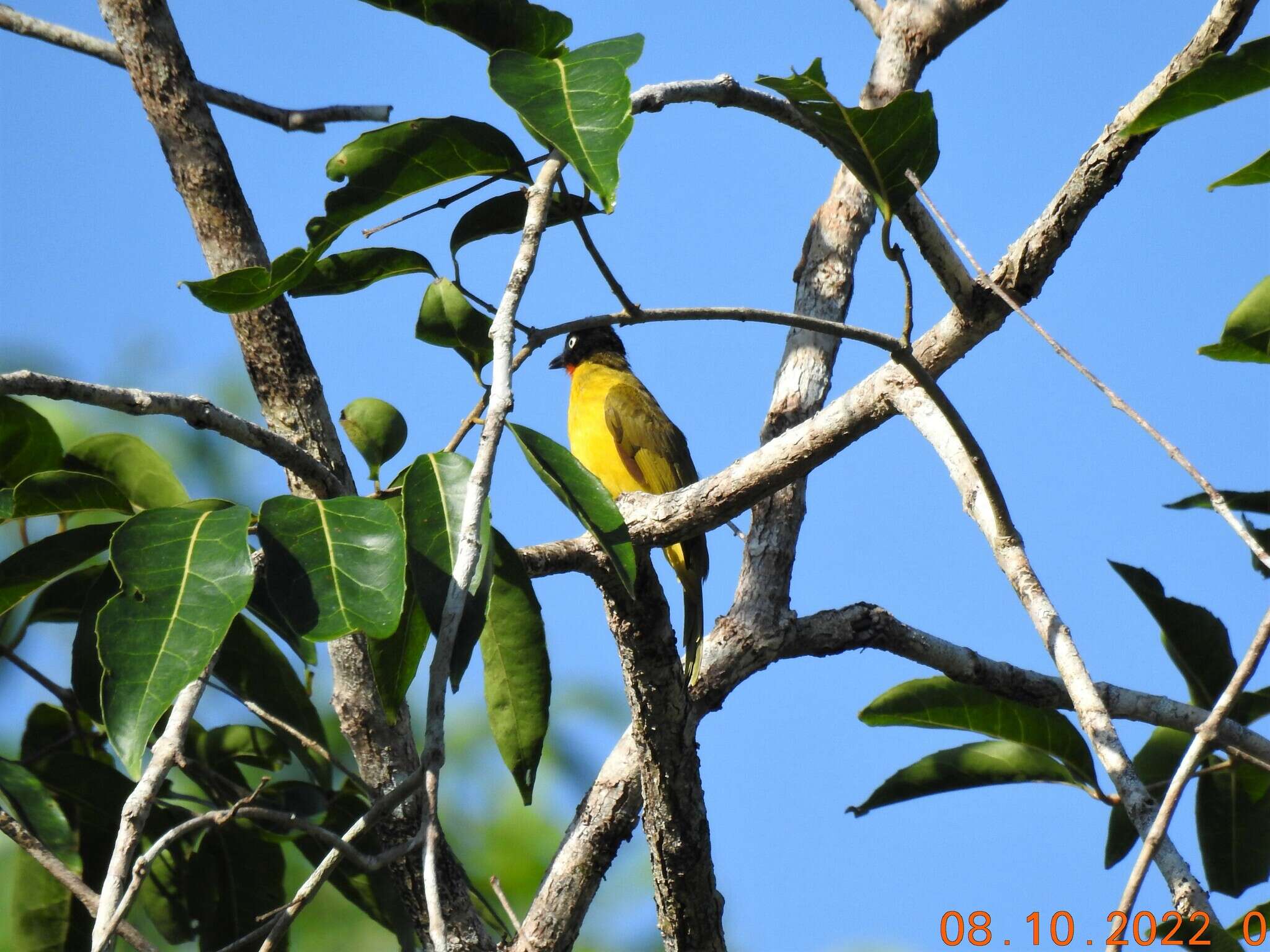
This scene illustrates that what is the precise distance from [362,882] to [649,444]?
109 inches

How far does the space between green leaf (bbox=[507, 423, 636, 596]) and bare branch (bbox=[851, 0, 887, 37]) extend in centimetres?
279

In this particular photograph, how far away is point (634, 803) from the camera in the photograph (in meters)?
2.76

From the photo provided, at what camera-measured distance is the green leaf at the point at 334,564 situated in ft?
4.60

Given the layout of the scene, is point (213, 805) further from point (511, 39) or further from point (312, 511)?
point (511, 39)

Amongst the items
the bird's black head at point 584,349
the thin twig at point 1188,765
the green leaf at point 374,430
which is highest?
the bird's black head at point 584,349

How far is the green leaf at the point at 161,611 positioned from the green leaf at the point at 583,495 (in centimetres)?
39

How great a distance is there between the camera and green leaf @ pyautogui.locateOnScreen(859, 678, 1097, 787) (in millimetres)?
2615

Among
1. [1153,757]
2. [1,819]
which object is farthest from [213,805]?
[1153,757]

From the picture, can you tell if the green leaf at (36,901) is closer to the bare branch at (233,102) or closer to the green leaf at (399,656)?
the green leaf at (399,656)

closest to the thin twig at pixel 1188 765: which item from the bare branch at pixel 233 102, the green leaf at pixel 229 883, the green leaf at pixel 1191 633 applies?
the green leaf at pixel 1191 633

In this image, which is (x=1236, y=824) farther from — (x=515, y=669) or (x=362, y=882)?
(x=362, y=882)

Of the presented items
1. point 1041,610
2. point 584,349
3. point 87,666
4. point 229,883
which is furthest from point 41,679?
point 584,349

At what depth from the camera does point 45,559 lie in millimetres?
2086

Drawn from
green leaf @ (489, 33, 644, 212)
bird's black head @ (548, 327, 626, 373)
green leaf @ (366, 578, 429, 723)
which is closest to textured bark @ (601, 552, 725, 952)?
green leaf @ (366, 578, 429, 723)
